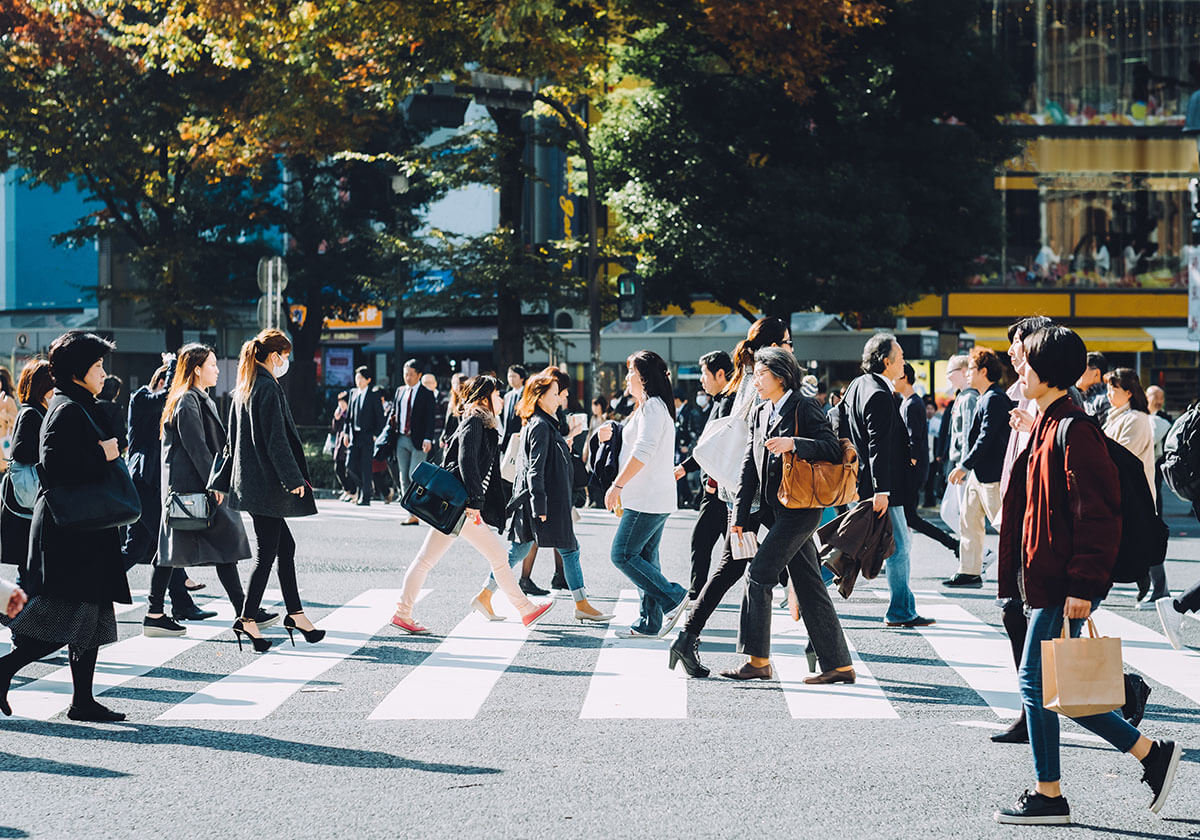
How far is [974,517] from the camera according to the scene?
11375 millimetres

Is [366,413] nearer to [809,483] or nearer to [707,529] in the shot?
[707,529]

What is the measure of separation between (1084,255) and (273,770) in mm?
33248

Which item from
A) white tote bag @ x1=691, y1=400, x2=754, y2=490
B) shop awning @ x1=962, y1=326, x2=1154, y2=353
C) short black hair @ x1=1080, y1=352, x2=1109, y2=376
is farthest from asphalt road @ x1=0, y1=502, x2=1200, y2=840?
shop awning @ x1=962, y1=326, x2=1154, y2=353

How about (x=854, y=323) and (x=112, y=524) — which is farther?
(x=854, y=323)

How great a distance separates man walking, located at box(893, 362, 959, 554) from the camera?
10053 millimetres

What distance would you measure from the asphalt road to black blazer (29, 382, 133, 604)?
24.1 inches

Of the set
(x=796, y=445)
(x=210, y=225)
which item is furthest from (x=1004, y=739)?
(x=210, y=225)

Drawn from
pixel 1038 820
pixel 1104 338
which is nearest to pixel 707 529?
pixel 1038 820

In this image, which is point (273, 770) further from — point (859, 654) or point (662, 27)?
point (662, 27)

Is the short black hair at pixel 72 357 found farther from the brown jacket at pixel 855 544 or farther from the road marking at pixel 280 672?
Answer: the brown jacket at pixel 855 544

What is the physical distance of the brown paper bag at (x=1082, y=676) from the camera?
4598 mm

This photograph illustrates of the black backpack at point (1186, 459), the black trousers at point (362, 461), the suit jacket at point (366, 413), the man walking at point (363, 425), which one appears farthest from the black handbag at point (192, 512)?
the black trousers at point (362, 461)

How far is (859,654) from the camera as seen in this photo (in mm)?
8352

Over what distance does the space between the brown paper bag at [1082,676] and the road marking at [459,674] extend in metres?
2.86
